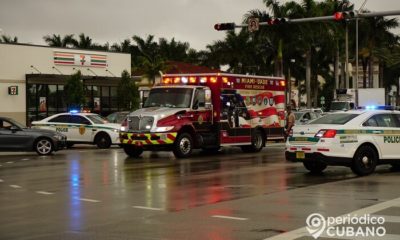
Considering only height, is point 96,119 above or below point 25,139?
above

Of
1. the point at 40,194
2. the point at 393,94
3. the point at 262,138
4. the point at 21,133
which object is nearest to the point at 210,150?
the point at 262,138

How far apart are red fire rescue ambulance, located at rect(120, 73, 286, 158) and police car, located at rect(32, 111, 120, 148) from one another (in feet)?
16.3

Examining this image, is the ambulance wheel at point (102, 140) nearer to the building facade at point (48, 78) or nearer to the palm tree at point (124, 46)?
the building facade at point (48, 78)

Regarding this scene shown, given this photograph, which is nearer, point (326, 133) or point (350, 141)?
point (326, 133)

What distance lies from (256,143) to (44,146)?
26.5 ft

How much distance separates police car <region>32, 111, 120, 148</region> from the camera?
86.8ft

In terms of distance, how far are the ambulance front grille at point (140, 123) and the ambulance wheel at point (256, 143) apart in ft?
17.0

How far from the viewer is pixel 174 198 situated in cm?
1112

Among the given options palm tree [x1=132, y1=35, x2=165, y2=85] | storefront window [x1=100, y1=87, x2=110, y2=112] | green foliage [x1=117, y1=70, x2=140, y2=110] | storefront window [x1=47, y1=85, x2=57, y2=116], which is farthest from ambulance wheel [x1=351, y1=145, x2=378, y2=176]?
palm tree [x1=132, y1=35, x2=165, y2=85]

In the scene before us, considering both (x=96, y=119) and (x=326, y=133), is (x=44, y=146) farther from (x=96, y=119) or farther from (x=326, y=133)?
(x=326, y=133)

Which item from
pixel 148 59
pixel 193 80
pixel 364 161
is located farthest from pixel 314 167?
pixel 148 59

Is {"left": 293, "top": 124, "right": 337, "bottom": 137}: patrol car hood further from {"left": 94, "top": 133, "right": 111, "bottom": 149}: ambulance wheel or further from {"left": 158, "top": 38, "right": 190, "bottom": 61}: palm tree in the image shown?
{"left": 158, "top": 38, "right": 190, "bottom": 61}: palm tree

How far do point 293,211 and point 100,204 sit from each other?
329 centimetres

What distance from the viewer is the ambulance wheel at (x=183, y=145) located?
2062cm
